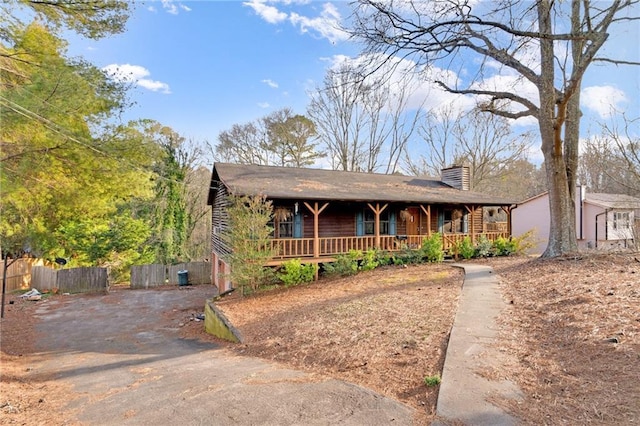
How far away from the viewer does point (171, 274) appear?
19.8 meters

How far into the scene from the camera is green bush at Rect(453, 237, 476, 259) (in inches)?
613

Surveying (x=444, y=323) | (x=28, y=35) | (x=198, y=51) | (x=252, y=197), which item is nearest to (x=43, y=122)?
(x=28, y=35)

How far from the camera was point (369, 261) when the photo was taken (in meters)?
→ 13.3

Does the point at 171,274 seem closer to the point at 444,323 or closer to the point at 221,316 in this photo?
the point at 221,316

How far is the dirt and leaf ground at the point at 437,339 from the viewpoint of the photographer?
12.1 feet

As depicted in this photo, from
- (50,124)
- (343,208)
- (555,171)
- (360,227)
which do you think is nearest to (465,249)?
(360,227)

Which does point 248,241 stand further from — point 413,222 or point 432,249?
point 413,222

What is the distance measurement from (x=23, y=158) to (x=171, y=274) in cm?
1314

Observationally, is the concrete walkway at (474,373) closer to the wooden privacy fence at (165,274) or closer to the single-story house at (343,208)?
the single-story house at (343,208)

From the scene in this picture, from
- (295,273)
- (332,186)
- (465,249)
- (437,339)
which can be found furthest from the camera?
(465,249)

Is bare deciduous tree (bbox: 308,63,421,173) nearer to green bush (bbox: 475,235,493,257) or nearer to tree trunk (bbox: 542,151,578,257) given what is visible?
green bush (bbox: 475,235,493,257)

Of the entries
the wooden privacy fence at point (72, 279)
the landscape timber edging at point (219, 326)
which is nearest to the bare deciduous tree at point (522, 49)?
the landscape timber edging at point (219, 326)

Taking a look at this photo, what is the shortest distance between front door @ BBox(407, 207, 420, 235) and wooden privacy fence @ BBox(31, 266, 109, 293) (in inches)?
612

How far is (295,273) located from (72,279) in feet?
41.9
